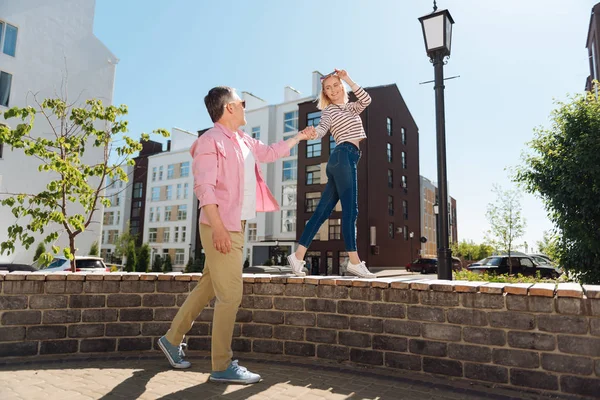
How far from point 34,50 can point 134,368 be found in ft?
82.5

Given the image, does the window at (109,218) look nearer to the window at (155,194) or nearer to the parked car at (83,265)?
the window at (155,194)

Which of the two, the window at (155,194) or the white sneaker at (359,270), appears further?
the window at (155,194)

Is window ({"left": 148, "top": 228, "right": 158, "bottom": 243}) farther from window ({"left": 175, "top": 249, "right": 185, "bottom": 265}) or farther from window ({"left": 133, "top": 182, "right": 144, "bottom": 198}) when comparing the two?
window ({"left": 133, "top": 182, "right": 144, "bottom": 198})

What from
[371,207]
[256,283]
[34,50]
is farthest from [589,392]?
[371,207]

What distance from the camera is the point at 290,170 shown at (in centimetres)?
4388

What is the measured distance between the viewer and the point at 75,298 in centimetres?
441

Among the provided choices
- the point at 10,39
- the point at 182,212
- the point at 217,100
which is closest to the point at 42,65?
the point at 10,39

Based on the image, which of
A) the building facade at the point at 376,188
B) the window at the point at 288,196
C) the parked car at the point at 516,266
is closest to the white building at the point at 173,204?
the window at the point at 288,196

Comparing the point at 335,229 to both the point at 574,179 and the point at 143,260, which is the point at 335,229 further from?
the point at 574,179

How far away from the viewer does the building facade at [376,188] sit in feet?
126

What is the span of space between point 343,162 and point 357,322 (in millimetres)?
1752

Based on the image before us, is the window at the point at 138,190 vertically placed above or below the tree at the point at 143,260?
above

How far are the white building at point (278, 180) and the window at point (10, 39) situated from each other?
24.6 m

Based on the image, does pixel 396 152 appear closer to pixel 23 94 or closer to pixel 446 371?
pixel 23 94
